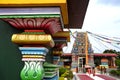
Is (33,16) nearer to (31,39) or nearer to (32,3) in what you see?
(32,3)

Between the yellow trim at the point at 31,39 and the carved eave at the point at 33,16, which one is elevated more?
the carved eave at the point at 33,16

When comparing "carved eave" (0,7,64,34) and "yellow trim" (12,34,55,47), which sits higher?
"carved eave" (0,7,64,34)

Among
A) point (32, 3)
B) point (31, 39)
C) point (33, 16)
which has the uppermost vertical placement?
point (32, 3)

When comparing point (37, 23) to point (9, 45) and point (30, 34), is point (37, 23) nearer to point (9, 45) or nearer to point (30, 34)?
point (30, 34)

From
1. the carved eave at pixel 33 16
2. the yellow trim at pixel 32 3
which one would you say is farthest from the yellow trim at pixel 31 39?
the yellow trim at pixel 32 3

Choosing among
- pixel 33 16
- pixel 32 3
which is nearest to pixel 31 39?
pixel 33 16

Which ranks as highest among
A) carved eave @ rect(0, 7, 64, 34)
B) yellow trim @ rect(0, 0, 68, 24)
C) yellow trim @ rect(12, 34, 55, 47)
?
yellow trim @ rect(0, 0, 68, 24)

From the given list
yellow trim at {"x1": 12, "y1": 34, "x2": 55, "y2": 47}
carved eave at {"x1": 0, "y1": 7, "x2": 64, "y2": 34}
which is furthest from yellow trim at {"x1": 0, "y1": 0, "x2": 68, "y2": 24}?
yellow trim at {"x1": 12, "y1": 34, "x2": 55, "y2": 47}

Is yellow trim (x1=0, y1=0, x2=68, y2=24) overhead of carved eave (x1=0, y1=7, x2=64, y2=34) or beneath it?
overhead

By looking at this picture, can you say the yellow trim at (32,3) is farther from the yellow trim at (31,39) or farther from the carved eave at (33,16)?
the yellow trim at (31,39)

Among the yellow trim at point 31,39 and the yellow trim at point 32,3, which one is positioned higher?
the yellow trim at point 32,3

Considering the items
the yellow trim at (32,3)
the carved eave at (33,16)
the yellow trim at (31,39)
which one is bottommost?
the yellow trim at (31,39)

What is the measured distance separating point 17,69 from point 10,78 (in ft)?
0.56

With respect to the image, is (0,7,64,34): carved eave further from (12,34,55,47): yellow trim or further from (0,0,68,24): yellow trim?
(12,34,55,47): yellow trim
